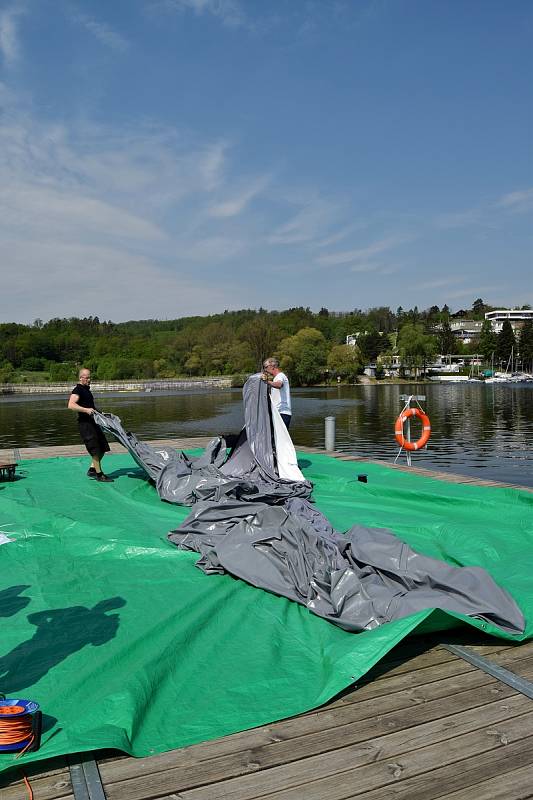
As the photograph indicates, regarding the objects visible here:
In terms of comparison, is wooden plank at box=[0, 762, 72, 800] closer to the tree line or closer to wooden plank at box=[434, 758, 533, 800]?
wooden plank at box=[434, 758, 533, 800]

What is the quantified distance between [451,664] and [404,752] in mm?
934

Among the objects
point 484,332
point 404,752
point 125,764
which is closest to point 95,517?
point 125,764

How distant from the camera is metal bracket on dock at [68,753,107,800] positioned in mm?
2324

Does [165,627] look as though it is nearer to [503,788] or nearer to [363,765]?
[363,765]

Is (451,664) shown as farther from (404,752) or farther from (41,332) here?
(41,332)

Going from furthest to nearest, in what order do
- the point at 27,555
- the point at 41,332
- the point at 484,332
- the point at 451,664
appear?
the point at 41,332
the point at 484,332
the point at 27,555
the point at 451,664

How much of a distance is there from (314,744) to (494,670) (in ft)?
4.06

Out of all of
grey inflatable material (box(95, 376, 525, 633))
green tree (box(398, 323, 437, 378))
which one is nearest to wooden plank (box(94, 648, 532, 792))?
grey inflatable material (box(95, 376, 525, 633))

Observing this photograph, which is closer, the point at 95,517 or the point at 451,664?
the point at 451,664

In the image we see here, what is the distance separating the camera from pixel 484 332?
413 feet

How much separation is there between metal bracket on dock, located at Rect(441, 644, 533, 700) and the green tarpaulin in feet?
0.56

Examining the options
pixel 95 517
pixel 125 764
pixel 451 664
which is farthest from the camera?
pixel 95 517

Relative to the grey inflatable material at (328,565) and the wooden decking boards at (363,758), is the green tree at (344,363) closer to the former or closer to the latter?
the grey inflatable material at (328,565)

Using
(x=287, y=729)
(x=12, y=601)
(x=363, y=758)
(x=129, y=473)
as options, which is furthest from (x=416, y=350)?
(x=363, y=758)
